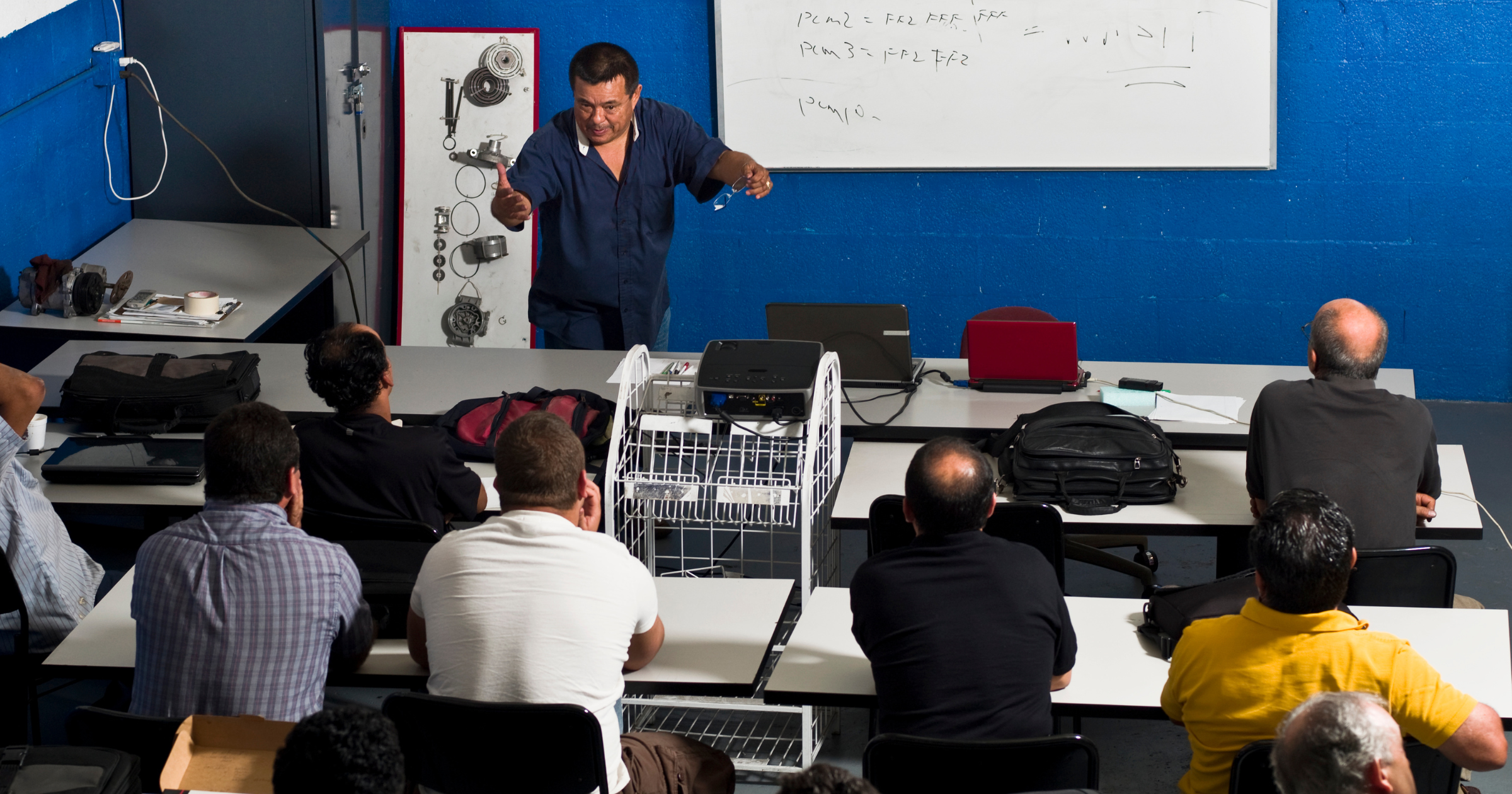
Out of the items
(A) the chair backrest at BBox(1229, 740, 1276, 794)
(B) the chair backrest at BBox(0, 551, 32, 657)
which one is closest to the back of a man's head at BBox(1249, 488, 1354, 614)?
(A) the chair backrest at BBox(1229, 740, 1276, 794)

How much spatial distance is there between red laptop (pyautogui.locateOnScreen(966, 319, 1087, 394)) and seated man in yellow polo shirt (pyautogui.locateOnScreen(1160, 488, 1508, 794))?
65.3 inches

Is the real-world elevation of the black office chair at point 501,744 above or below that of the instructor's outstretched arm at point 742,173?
below

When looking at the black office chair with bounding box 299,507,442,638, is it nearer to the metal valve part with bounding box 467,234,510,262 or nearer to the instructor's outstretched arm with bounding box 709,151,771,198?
the instructor's outstretched arm with bounding box 709,151,771,198

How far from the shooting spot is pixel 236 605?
2291 mm

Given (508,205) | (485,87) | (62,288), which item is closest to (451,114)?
(485,87)

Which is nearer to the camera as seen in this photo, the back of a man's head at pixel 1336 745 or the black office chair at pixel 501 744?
the back of a man's head at pixel 1336 745

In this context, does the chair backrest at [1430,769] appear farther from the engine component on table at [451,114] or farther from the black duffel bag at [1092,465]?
the engine component on table at [451,114]

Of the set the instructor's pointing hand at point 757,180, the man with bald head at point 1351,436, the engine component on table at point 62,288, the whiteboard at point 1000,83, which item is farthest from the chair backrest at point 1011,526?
the whiteboard at point 1000,83

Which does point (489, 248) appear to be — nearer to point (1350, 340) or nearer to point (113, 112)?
point (113, 112)

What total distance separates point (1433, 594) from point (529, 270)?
4.09 metres

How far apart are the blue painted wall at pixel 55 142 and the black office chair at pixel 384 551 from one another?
8.34 ft

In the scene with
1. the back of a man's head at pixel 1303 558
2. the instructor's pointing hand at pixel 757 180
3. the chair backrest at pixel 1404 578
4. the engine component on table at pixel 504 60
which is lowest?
the chair backrest at pixel 1404 578

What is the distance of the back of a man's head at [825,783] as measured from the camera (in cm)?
127

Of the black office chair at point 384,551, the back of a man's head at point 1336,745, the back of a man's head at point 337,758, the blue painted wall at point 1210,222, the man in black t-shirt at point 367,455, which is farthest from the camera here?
the blue painted wall at point 1210,222
